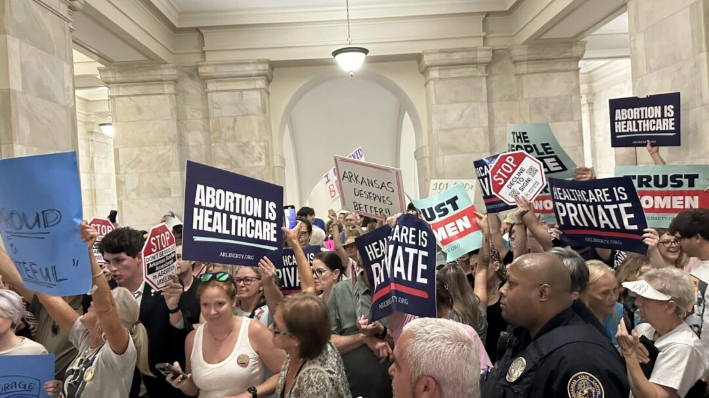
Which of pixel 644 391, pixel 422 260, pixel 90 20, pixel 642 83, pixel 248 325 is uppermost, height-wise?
pixel 90 20

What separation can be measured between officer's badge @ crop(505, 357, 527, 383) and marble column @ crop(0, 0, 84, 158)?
17.9 feet

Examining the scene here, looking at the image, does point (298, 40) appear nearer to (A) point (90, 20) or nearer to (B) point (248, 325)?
(A) point (90, 20)

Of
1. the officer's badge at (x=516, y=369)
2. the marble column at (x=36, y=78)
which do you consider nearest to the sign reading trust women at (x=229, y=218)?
the officer's badge at (x=516, y=369)

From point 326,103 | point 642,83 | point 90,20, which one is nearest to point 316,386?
point 642,83

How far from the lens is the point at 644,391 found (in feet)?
9.77

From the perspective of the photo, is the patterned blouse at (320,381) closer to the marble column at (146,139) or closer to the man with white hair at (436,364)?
the man with white hair at (436,364)

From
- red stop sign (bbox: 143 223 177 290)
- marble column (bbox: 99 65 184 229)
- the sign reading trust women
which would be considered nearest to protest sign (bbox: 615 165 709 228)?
the sign reading trust women

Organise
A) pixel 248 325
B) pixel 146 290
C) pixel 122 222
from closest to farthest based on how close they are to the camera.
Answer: pixel 248 325, pixel 146 290, pixel 122 222

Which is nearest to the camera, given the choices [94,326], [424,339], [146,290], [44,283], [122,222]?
[424,339]

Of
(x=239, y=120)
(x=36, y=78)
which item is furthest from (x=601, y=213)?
(x=239, y=120)

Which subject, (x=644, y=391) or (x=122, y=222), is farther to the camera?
(x=122, y=222)

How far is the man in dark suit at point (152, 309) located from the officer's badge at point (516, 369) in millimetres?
1955

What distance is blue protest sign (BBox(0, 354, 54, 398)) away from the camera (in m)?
3.33

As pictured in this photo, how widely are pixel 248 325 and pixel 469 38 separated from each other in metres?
10.2
